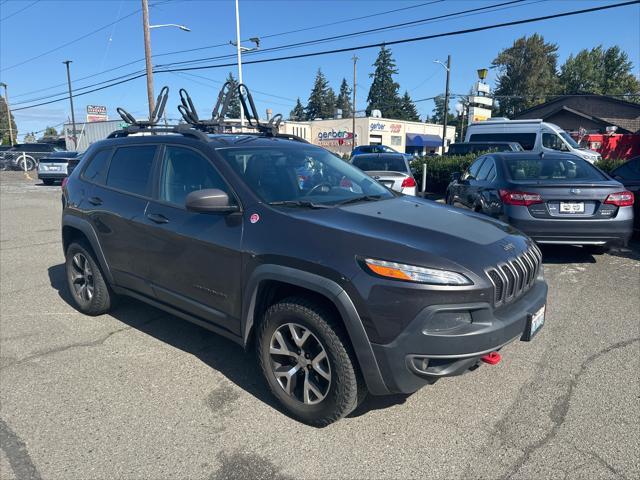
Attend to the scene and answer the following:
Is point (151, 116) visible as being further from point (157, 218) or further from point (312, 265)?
point (312, 265)

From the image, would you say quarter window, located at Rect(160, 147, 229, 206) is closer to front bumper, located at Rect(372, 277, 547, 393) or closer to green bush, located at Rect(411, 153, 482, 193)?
front bumper, located at Rect(372, 277, 547, 393)

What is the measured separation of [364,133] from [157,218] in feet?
160

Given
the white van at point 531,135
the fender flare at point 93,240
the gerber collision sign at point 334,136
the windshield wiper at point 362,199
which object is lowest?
the fender flare at point 93,240

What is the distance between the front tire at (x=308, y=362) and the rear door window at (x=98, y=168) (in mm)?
2490

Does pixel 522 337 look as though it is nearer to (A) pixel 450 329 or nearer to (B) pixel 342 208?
(A) pixel 450 329

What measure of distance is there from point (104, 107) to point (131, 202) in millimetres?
66270

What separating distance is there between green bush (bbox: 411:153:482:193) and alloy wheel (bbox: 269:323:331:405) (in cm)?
1307

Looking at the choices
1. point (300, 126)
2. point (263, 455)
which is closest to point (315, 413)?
point (263, 455)

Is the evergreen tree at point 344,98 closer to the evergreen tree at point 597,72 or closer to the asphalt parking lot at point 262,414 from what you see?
the evergreen tree at point 597,72

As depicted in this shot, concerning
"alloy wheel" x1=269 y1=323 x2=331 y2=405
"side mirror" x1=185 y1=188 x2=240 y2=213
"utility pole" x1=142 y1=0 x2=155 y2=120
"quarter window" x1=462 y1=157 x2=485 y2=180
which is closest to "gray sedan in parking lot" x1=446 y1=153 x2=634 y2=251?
"quarter window" x1=462 y1=157 x2=485 y2=180

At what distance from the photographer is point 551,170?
257 inches

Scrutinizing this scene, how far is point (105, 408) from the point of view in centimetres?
300

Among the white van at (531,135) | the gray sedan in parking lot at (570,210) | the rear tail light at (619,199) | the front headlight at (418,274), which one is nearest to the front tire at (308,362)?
the front headlight at (418,274)

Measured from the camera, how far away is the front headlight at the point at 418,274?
2363mm
